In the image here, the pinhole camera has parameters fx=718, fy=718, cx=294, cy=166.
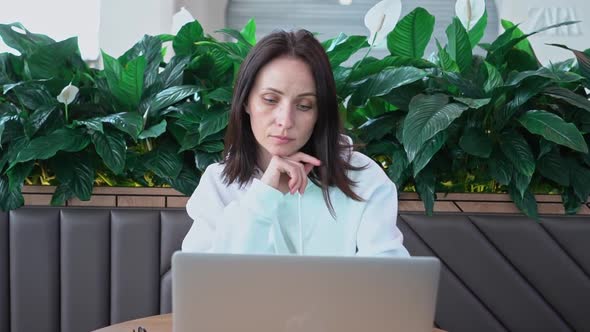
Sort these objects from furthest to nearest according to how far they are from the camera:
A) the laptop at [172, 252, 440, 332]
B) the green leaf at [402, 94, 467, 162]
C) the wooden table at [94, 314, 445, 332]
A: the green leaf at [402, 94, 467, 162], the wooden table at [94, 314, 445, 332], the laptop at [172, 252, 440, 332]

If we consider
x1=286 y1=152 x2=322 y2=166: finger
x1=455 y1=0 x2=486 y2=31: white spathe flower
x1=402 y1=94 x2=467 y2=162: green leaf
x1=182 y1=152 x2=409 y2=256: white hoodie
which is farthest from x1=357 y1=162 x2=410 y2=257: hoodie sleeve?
x1=455 y1=0 x2=486 y2=31: white spathe flower

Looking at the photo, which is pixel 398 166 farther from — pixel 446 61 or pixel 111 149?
pixel 111 149

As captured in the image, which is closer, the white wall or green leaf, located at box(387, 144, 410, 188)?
green leaf, located at box(387, 144, 410, 188)

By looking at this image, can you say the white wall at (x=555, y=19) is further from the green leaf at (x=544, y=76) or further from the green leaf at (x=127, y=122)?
the green leaf at (x=127, y=122)

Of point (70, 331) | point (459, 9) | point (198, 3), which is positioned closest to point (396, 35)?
point (459, 9)

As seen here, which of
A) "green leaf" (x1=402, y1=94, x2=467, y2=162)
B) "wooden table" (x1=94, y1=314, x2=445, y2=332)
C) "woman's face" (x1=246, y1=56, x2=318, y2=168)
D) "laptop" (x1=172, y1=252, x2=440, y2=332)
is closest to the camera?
"laptop" (x1=172, y1=252, x2=440, y2=332)

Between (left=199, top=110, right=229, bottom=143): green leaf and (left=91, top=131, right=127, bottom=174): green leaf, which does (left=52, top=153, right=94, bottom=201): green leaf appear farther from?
(left=199, top=110, right=229, bottom=143): green leaf

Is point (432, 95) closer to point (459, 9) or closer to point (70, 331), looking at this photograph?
point (459, 9)

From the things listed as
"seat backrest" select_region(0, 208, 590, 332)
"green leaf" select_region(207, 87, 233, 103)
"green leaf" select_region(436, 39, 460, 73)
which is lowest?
"seat backrest" select_region(0, 208, 590, 332)

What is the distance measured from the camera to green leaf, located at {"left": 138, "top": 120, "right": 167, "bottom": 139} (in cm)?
174

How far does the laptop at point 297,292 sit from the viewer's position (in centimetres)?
71

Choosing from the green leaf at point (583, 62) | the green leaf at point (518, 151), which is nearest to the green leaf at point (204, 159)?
the green leaf at point (518, 151)

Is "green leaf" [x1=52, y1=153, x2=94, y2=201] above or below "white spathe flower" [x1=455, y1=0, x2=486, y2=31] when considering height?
below

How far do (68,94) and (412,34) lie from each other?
2.87 feet
